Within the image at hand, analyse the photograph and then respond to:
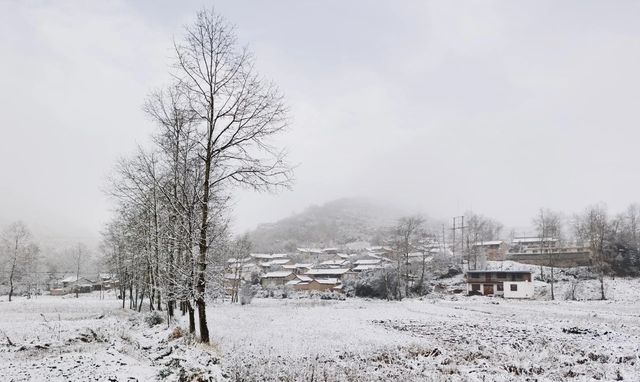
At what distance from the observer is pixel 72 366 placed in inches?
379

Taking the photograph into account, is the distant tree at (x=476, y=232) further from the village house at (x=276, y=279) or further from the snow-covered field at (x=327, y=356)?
the snow-covered field at (x=327, y=356)

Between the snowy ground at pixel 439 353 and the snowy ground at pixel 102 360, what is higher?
the snowy ground at pixel 102 360

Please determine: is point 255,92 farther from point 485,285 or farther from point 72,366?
point 485,285

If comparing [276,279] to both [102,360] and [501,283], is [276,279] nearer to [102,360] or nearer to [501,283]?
[501,283]

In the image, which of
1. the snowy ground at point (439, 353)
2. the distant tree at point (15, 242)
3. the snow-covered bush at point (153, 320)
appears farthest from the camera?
the distant tree at point (15, 242)

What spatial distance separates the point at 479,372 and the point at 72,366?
11517 mm

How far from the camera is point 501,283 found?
71188mm

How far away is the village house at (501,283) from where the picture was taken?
67.3m

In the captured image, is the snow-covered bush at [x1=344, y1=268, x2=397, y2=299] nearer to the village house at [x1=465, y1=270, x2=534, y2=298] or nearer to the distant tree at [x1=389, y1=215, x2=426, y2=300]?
the distant tree at [x1=389, y1=215, x2=426, y2=300]

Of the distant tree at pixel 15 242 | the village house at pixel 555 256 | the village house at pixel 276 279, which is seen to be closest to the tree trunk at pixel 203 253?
the distant tree at pixel 15 242

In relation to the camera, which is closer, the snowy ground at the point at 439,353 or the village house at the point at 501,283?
the snowy ground at the point at 439,353

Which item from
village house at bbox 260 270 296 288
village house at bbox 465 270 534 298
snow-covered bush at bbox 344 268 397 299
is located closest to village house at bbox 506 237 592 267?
village house at bbox 465 270 534 298

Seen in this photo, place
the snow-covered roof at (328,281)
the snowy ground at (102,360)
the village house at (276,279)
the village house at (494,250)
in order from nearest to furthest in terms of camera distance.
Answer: the snowy ground at (102,360), the snow-covered roof at (328,281), the village house at (276,279), the village house at (494,250)

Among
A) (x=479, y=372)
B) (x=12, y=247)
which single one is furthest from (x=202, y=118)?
(x=12, y=247)
